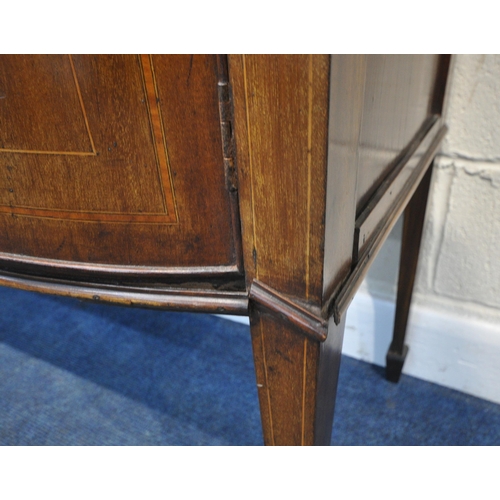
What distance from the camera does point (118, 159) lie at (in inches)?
11.2

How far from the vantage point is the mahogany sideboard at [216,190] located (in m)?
0.24

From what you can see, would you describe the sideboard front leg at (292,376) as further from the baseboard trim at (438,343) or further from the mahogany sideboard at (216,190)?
the baseboard trim at (438,343)

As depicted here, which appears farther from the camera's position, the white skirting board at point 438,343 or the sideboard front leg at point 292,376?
the white skirting board at point 438,343

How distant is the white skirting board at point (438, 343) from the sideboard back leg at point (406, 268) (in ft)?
0.12

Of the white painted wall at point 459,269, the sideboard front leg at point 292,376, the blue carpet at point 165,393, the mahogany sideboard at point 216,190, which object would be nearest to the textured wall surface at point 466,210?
the white painted wall at point 459,269

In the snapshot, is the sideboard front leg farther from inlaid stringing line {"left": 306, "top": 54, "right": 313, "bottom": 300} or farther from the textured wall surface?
the textured wall surface

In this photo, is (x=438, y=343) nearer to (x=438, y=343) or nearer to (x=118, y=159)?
(x=438, y=343)

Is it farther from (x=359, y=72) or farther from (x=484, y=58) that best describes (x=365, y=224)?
(x=484, y=58)

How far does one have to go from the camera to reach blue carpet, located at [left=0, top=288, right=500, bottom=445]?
752mm

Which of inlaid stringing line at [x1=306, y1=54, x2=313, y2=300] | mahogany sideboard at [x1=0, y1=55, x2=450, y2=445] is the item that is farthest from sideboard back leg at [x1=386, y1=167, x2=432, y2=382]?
inlaid stringing line at [x1=306, y1=54, x2=313, y2=300]

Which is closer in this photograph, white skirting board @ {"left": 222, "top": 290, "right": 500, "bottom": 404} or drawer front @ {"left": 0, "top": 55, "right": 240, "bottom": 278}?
drawer front @ {"left": 0, "top": 55, "right": 240, "bottom": 278}

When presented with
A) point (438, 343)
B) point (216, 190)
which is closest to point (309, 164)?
point (216, 190)

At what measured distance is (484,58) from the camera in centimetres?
59
